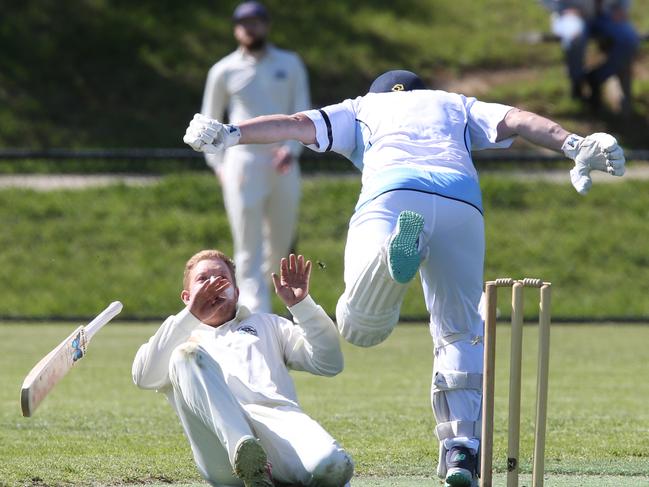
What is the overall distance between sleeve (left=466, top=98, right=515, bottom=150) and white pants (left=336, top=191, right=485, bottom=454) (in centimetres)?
35

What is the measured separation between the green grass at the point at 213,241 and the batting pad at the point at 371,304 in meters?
8.05

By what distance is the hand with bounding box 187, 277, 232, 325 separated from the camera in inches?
201

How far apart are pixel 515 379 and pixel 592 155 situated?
0.94m

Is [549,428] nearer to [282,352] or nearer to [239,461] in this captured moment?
[282,352]

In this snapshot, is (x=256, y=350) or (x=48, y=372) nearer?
(x=48, y=372)

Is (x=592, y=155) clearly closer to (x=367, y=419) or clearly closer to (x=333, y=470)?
(x=333, y=470)

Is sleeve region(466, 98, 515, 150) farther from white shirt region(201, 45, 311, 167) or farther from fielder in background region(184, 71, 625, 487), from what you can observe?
white shirt region(201, 45, 311, 167)

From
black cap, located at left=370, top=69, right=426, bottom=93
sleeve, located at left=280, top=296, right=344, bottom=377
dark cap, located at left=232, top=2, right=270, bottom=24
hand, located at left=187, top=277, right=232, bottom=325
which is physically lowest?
sleeve, located at left=280, top=296, right=344, bottom=377

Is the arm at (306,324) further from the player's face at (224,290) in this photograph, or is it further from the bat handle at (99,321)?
the bat handle at (99,321)

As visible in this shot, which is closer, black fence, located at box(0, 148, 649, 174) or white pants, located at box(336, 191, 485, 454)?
white pants, located at box(336, 191, 485, 454)

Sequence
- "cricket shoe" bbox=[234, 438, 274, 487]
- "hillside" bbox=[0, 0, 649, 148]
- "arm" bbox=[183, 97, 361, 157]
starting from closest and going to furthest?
"cricket shoe" bbox=[234, 438, 274, 487] < "arm" bbox=[183, 97, 361, 157] < "hillside" bbox=[0, 0, 649, 148]

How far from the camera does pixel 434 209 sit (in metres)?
5.02

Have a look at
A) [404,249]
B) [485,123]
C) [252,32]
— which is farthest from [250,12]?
[404,249]

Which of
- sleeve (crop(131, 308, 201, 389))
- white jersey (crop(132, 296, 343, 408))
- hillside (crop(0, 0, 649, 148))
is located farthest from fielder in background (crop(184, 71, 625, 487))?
hillside (crop(0, 0, 649, 148))
